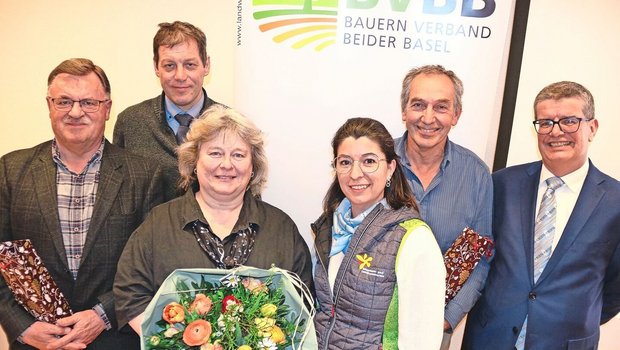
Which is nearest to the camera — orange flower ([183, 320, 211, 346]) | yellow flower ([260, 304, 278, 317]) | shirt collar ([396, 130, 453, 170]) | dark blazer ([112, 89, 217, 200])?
orange flower ([183, 320, 211, 346])

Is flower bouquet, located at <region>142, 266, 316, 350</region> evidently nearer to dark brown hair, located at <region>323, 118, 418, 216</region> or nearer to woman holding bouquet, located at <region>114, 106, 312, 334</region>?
woman holding bouquet, located at <region>114, 106, 312, 334</region>

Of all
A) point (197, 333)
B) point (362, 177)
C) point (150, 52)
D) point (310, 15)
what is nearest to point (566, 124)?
point (362, 177)

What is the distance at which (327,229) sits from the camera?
2.25 meters

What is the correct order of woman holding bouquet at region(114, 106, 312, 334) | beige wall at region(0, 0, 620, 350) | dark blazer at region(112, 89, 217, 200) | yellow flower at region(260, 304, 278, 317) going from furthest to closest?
beige wall at region(0, 0, 620, 350) < dark blazer at region(112, 89, 217, 200) < woman holding bouquet at region(114, 106, 312, 334) < yellow flower at region(260, 304, 278, 317)

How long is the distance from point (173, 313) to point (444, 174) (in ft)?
4.77

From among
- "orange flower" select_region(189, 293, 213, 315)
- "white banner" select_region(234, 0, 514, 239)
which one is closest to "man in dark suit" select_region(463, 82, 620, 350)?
A: "white banner" select_region(234, 0, 514, 239)

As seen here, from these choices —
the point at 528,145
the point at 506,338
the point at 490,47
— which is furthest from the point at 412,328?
the point at 528,145

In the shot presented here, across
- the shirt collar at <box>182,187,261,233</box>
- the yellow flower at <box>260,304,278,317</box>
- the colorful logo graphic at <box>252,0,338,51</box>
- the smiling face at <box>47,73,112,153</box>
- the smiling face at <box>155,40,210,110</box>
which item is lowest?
the yellow flower at <box>260,304,278,317</box>

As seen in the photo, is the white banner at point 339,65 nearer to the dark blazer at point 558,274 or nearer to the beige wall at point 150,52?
the beige wall at point 150,52

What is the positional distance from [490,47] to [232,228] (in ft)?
5.78

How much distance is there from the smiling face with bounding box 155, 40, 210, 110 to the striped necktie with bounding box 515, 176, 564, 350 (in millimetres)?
1909

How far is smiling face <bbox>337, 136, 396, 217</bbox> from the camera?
6.86 ft

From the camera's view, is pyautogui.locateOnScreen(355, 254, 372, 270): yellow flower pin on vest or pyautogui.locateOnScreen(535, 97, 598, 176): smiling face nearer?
pyautogui.locateOnScreen(355, 254, 372, 270): yellow flower pin on vest

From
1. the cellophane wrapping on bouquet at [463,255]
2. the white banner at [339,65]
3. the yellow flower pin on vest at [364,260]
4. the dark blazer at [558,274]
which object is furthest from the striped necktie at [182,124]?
the dark blazer at [558,274]
